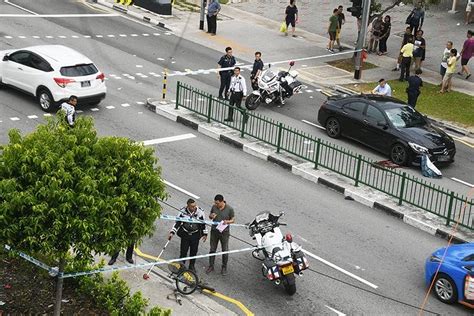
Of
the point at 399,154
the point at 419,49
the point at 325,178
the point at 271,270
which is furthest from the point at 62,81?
the point at 419,49

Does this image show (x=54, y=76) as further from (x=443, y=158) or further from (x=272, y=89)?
(x=443, y=158)

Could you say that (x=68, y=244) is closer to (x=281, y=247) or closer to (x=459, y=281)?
(x=281, y=247)

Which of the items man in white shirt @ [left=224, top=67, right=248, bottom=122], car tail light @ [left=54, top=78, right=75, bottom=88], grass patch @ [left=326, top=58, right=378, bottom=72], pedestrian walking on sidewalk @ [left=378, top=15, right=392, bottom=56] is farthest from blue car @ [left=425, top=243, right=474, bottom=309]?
pedestrian walking on sidewalk @ [left=378, top=15, right=392, bottom=56]

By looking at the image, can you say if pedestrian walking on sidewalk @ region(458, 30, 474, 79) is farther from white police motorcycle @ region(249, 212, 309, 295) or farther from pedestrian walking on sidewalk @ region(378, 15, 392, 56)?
white police motorcycle @ region(249, 212, 309, 295)

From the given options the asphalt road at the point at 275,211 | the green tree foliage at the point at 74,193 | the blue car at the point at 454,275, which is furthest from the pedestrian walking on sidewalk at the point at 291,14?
the green tree foliage at the point at 74,193

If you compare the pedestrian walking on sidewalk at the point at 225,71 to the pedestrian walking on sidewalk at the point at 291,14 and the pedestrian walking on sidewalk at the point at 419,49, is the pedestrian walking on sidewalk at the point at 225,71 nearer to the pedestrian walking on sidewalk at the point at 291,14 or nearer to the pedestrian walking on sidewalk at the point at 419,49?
the pedestrian walking on sidewalk at the point at 419,49

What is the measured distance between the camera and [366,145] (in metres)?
23.5

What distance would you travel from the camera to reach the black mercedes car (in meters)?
22.4

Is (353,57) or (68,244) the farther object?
(353,57)

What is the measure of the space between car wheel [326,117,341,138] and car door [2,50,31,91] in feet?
28.8

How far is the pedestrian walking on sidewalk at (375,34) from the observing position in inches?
1325

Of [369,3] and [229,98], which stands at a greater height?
[369,3]

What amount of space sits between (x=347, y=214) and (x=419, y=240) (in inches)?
70.0

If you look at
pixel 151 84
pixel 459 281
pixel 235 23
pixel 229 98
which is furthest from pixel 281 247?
pixel 235 23
